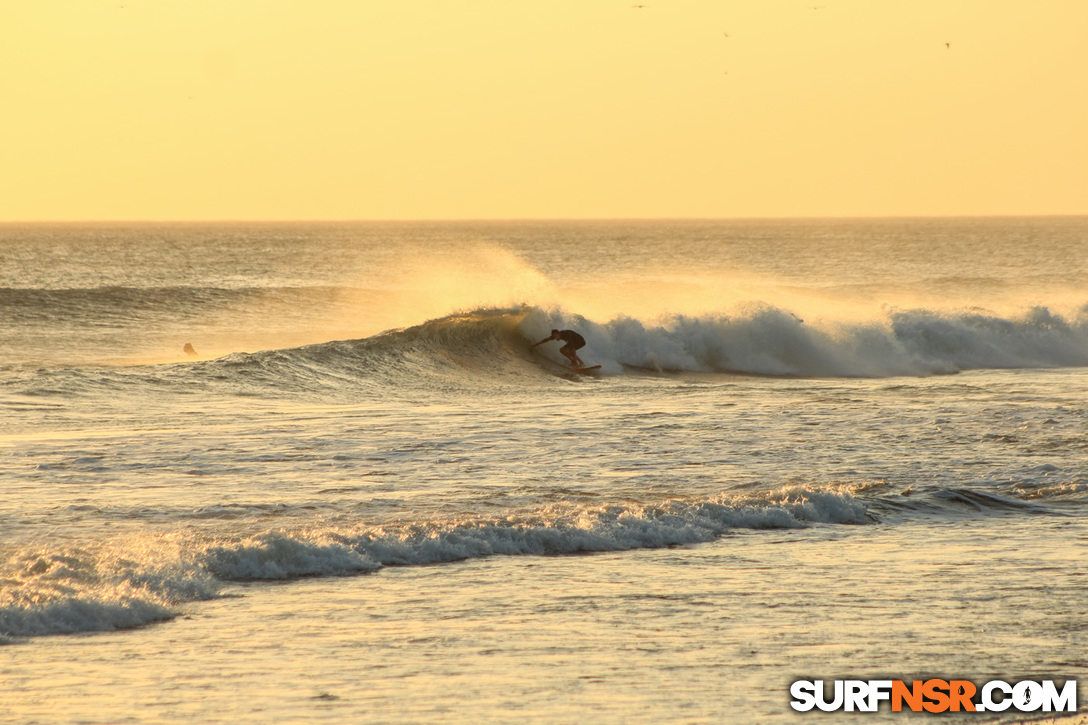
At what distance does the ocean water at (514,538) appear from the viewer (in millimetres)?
5133

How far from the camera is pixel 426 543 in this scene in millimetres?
7508

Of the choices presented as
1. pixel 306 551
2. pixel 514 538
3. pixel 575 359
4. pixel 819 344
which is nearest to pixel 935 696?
pixel 514 538

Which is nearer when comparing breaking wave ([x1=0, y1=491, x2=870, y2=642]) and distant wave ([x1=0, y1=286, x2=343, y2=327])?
breaking wave ([x1=0, y1=491, x2=870, y2=642])

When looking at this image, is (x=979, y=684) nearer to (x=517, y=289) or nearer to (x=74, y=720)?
(x=74, y=720)

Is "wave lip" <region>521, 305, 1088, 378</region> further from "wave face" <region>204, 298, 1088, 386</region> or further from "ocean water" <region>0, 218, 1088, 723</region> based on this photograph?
"ocean water" <region>0, 218, 1088, 723</region>

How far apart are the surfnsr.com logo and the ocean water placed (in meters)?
0.10

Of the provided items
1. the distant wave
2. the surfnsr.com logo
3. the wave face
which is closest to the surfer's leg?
the wave face

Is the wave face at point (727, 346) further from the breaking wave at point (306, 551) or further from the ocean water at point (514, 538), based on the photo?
the breaking wave at point (306, 551)

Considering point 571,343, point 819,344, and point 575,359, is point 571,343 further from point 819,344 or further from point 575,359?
point 819,344

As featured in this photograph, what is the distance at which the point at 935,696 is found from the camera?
4918mm

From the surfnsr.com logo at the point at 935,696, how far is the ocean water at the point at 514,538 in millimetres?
98

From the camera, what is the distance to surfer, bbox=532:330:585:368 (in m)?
21.2

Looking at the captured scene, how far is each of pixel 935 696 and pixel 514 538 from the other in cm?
350

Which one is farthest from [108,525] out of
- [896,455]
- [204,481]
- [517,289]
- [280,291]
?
[280,291]
